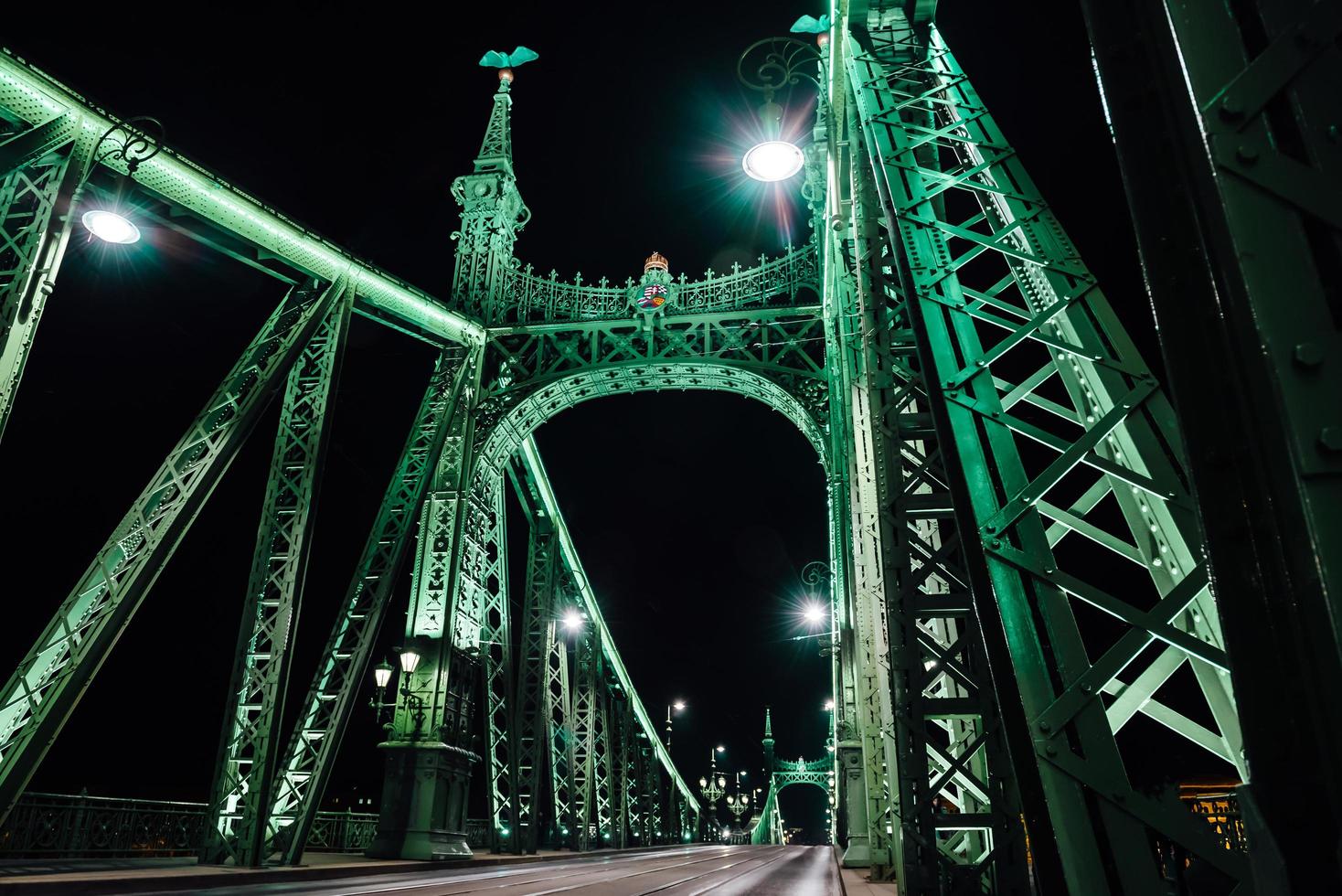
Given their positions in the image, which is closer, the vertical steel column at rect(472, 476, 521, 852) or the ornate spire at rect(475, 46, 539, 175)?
the vertical steel column at rect(472, 476, 521, 852)

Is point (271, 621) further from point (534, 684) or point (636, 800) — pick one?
point (636, 800)

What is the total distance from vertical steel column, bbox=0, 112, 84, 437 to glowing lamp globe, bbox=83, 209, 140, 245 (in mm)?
205

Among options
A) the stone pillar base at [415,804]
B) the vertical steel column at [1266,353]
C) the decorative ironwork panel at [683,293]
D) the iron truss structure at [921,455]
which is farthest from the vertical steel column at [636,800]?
the vertical steel column at [1266,353]

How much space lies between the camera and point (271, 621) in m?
10.8

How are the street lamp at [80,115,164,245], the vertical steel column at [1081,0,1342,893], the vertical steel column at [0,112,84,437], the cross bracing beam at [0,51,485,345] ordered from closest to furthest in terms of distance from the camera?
the vertical steel column at [1081,0,1342,893] < the vertical steel column at [0,112,84,437] < the street lamp at [80,115,164,245] < the cross bracing beam at [0,51,485,345]

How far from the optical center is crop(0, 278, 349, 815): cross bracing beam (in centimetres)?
768

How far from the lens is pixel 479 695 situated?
16.8 m

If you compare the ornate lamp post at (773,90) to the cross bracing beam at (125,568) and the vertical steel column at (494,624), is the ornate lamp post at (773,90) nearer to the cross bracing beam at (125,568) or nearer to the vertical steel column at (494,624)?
the cross bracing beam at (125,568)

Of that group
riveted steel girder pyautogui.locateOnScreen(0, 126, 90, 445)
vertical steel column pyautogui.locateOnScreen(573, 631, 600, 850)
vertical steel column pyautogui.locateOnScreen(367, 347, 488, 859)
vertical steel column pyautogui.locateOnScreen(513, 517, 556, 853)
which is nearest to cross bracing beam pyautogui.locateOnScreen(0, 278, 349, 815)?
riveted steel girder pyautogui.locateOnScreen(0, 126, 90, 445)

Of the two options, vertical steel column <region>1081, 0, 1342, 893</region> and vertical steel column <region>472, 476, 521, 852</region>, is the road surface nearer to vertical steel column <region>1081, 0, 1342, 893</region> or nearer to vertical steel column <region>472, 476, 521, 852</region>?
vertical steel column <region>472, 476, 521, 852</region>

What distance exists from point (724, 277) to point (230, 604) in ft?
48.7

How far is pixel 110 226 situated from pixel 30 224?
67 centimetres

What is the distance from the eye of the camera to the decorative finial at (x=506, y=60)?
19094 millimetres

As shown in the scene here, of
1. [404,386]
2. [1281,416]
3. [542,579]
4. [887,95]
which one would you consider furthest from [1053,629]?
[542,579]
